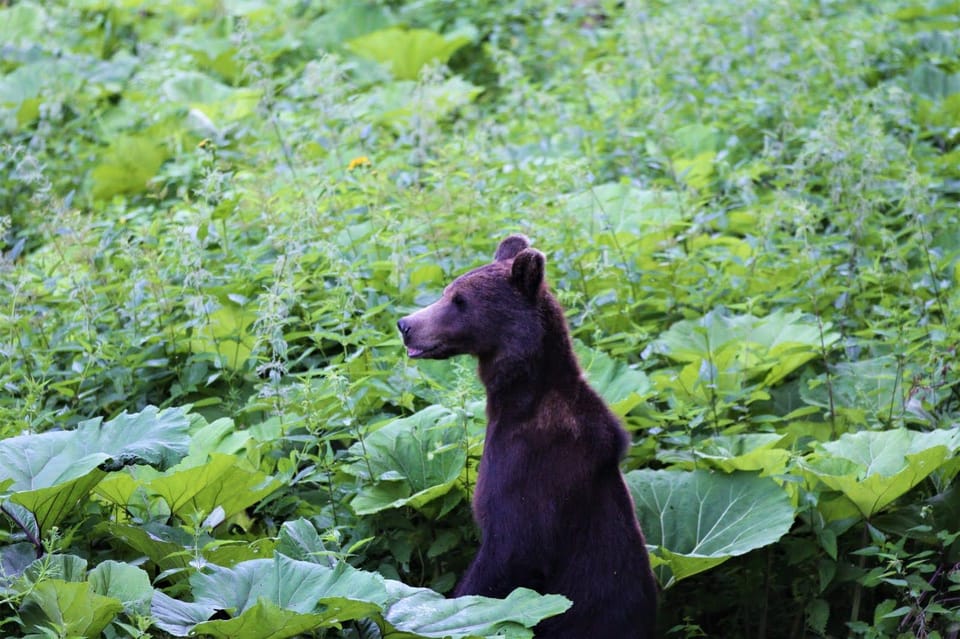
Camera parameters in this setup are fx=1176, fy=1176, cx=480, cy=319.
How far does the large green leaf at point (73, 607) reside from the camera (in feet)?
11.5

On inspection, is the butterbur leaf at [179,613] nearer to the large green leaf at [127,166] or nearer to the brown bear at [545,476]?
the brown bear at [545,476]

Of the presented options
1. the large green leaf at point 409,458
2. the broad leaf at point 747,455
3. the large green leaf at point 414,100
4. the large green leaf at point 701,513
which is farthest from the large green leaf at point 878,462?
the large green leaf at point 414,100

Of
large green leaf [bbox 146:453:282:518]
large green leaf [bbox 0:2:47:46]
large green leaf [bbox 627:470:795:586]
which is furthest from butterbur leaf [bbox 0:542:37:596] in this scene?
large green leaf [bbox 0:2:47:46]

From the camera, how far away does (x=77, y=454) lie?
4098mm

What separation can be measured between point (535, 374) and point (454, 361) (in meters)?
1.26

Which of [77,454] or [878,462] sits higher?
[77,454]

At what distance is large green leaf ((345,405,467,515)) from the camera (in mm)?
4703

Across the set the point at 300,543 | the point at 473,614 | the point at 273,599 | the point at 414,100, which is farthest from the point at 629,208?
the point at 273,599

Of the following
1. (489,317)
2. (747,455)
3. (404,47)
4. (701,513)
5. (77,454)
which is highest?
(489,317)

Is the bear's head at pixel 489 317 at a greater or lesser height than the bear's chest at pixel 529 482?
greater

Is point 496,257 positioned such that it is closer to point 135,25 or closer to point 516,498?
point 516,498

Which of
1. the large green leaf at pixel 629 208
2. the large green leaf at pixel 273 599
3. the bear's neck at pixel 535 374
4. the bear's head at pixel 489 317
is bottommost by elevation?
the large green leaf at pixel 629 208

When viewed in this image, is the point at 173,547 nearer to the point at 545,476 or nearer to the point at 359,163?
the point at 545,476

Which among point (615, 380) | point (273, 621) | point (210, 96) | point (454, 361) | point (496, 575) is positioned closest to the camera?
point (273, 621)
